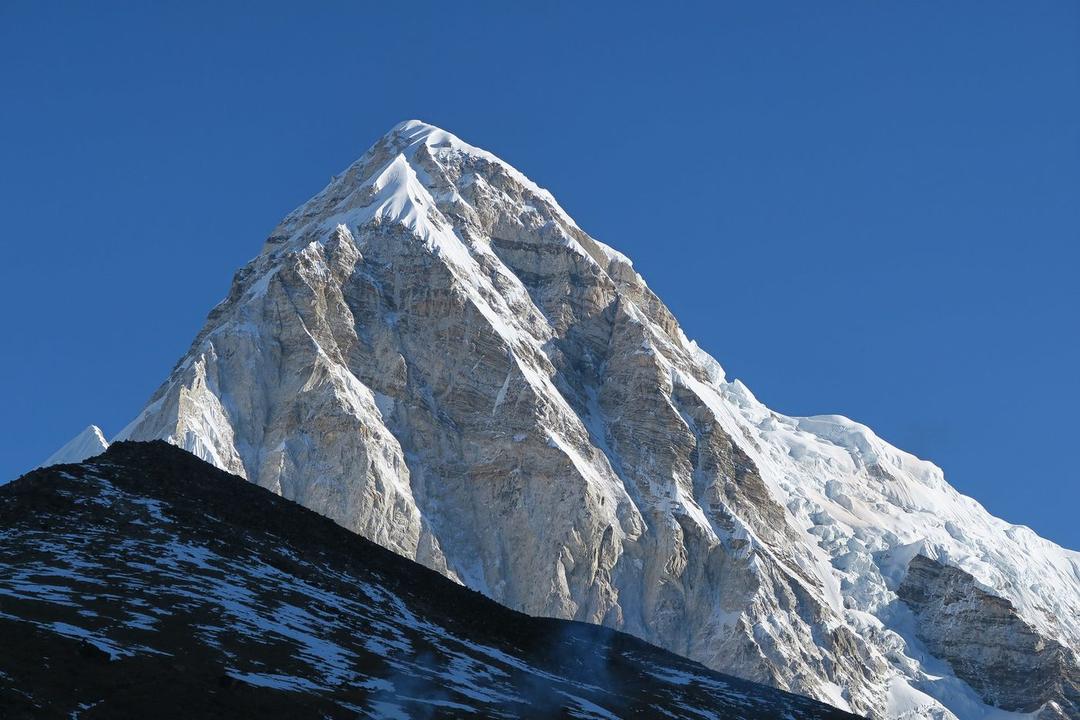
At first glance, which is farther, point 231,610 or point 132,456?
point 132,456

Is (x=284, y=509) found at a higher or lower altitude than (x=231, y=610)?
higher

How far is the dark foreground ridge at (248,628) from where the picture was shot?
7819cm

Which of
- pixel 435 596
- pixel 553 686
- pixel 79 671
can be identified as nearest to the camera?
pixel 79 671

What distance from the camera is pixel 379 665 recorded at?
96500mm

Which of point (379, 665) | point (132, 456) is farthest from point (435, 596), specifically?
point (379, 665)

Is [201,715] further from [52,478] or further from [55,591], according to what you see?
[52,478]

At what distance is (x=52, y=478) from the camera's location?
113188mm

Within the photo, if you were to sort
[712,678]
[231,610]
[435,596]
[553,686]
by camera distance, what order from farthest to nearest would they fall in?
[712,678] < [435,596] < [553,686] < [231,610]

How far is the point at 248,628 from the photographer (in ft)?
307

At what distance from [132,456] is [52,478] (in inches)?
625

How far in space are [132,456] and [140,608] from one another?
4081 cm

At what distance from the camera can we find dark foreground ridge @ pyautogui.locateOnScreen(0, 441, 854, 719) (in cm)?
7819

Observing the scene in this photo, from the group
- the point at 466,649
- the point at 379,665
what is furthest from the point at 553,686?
the point at 379,665

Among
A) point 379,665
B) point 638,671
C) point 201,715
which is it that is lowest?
point 201,715
